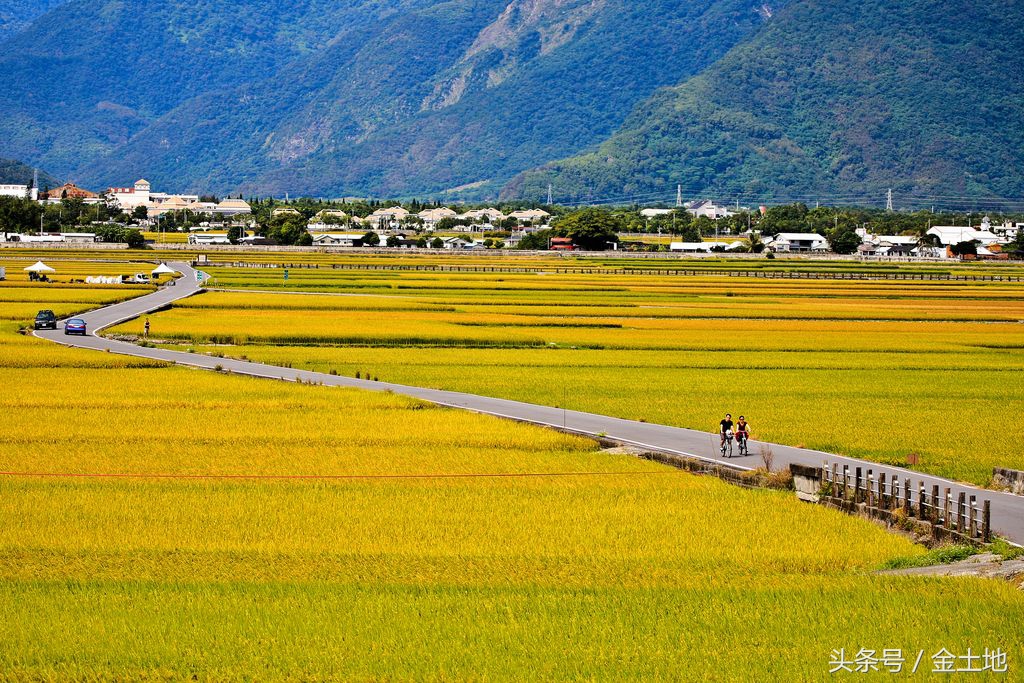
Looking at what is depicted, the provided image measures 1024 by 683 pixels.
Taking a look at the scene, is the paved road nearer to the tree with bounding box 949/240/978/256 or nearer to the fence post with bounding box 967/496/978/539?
the fence post with bounding box 967/496/978/539

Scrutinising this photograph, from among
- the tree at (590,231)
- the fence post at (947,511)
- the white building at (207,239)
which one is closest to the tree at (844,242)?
the tree at (590,231)

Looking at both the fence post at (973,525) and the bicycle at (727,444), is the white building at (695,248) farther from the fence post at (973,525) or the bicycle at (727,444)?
the fence post at (973,525)

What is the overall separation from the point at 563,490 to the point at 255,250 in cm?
13917

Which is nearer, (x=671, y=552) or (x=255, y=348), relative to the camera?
(x=671, y=552)

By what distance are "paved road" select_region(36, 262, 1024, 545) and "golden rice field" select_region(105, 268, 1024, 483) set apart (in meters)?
1.08

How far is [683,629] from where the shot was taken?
1659 cm

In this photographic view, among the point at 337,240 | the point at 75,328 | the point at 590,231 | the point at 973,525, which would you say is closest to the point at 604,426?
the point at 973,525

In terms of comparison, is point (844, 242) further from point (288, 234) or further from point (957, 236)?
point (288, 234)

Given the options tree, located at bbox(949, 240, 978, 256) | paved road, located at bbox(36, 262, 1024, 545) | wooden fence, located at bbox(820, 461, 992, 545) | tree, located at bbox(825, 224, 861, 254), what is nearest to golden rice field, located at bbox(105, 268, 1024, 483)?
paved road, located at bbox(36, 262, 1024, 545)

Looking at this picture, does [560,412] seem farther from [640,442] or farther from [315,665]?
[315,665]

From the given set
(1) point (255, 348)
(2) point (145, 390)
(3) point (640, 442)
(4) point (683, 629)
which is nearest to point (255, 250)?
(1) point (255, 348)

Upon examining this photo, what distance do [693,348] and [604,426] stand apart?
70.0 ft

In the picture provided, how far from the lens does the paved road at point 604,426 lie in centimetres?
2400

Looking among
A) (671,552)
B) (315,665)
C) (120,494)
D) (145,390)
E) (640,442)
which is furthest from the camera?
(145,390)
